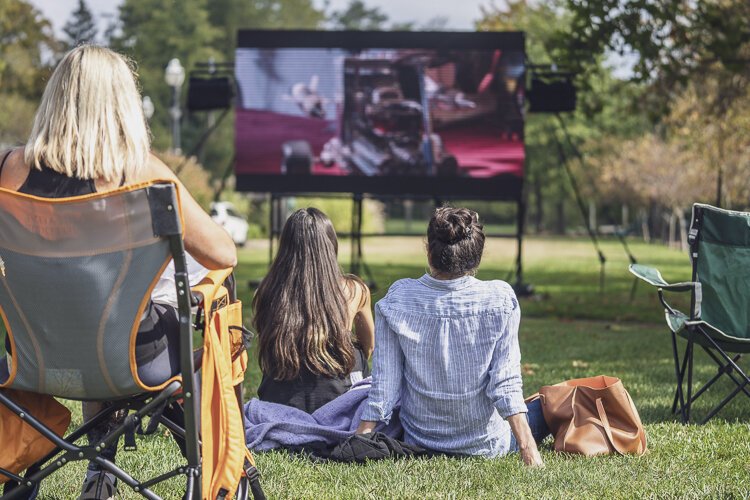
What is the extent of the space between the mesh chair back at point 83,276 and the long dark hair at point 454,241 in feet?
5.28

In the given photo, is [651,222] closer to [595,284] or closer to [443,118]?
[595,284]

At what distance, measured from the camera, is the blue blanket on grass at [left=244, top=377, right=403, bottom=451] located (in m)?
4.69

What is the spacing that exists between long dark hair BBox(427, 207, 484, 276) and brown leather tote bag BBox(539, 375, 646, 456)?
2.78 feet

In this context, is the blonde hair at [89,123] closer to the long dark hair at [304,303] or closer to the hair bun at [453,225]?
the hair bun at [453,225]

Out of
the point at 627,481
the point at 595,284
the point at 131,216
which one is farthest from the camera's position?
the point at 595,284

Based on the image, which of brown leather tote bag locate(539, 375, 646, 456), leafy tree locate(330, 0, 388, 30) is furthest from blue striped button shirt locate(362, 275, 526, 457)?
leafy tree locate(330, 0, 388, 30)

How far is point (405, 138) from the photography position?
1412cm

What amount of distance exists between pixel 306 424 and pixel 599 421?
137 cm

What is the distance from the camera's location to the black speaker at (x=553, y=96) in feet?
47.6

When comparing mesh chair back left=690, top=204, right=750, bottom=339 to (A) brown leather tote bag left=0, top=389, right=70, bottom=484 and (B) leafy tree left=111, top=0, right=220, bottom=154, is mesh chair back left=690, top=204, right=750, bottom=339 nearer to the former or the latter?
(A) brown leather tote bag left=0, top=389, right=70, bottom=484

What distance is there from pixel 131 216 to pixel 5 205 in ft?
1.22

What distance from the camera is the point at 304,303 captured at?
481 centimetres

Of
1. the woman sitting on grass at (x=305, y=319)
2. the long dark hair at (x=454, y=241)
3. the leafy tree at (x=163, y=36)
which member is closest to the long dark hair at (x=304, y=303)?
the woman sitting on grass at (x=305, y=319)

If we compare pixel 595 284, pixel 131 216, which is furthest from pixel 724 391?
pixel 595 284
